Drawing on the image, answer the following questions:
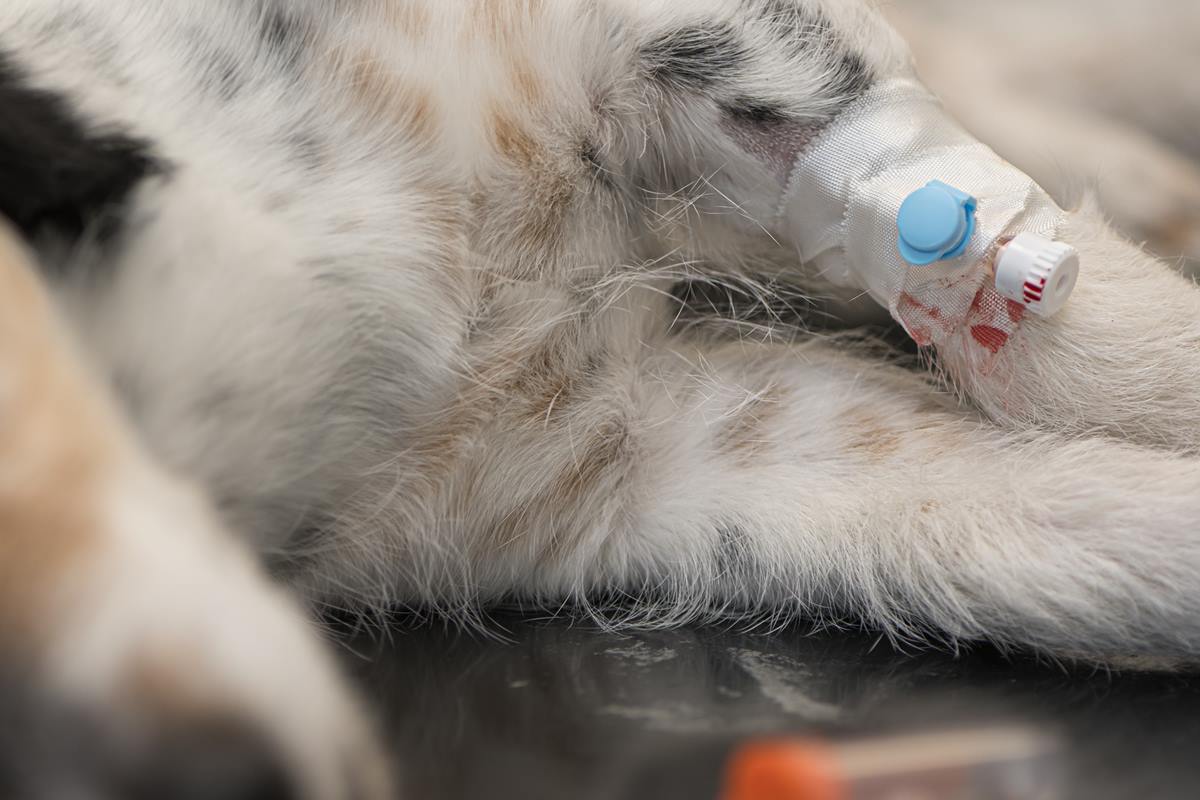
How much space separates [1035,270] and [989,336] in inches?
3.0

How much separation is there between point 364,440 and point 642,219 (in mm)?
324

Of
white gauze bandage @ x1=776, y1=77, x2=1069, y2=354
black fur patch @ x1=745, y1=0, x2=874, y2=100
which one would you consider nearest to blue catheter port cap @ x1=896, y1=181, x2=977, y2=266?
white gauze bandage @ x1=776, y1=77, x2=1069, y2=354

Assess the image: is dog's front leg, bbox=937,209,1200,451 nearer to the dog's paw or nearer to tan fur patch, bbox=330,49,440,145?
tan fur patch, bbox=330,49,440,145

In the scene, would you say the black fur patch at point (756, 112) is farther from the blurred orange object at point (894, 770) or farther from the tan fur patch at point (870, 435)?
the blurred orange object at point (894, 770)

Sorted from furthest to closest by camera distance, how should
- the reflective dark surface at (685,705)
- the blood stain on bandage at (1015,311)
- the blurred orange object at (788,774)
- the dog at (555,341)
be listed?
the blood stain on bandage at (1015,311) < the dog at (555,341) < the reflective dark surface at (685,705) < the blurred orange object at (788,774)

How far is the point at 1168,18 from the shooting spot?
62.1 inches

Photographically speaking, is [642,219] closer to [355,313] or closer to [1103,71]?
[355,313]

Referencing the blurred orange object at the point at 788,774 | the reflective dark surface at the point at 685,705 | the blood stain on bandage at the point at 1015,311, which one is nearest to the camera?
the blurred orange object at the point at 788,774

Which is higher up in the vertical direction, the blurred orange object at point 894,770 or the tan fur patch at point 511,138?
the tan fur patch at point 511,138

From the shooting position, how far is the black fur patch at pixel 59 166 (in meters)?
0.71

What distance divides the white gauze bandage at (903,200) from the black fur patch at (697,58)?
100mm

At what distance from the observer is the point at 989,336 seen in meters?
0.92

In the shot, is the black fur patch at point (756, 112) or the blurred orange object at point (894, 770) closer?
the blurred orange object at point (894, 770)

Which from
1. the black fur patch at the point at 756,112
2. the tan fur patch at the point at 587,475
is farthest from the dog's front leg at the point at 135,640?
the black fur patch at the point at 756,112
